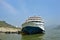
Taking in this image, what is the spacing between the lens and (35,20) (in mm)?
87625

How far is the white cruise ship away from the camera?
280 ft

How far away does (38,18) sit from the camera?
90062mm

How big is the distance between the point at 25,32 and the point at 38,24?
19.7 feet

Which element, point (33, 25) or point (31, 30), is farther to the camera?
point (31, 30)

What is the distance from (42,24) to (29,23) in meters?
6.23

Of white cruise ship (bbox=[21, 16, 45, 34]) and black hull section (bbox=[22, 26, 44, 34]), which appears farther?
black hull section (bbox=[22, 26, 44, 34])

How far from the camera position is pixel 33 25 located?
84562 mm

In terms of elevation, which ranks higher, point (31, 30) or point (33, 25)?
point (33, 25)

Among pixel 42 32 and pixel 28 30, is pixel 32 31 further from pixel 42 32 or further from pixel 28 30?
pixel 42 32

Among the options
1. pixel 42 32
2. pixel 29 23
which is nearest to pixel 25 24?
pixel 29 23

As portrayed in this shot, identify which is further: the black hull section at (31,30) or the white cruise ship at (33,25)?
the black hull section at (31,30)

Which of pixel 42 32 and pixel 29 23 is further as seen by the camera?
pixel 42 32

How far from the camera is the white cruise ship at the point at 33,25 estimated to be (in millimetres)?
85250

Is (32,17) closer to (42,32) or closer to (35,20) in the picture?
(35,20)
